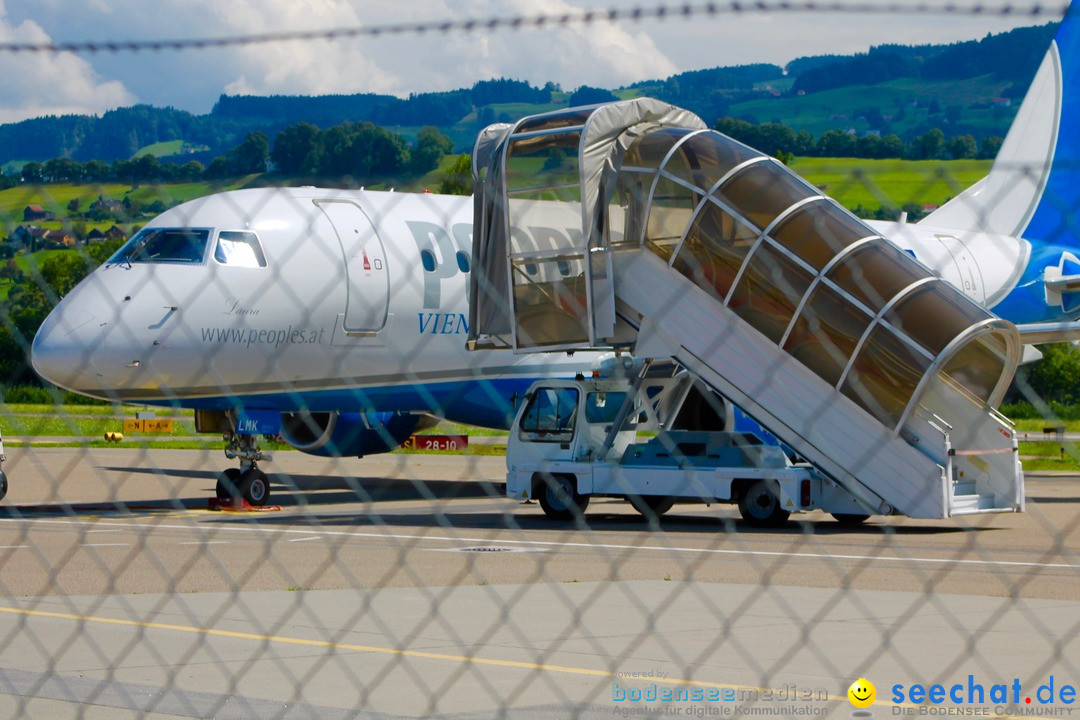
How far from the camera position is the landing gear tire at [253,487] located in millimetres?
19203

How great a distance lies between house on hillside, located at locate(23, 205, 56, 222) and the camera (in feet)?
21.7

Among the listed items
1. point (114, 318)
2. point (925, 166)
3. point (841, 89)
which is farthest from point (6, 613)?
point (841, 89)

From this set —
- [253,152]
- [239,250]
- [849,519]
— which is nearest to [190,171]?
[253,152]

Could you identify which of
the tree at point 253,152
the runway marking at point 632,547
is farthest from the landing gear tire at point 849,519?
the tree at point 253,152

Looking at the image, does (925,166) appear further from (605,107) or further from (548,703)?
(605,107)

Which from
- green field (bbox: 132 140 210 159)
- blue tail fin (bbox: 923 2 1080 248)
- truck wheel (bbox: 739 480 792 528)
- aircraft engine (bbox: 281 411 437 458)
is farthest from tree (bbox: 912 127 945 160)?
blue tail fin (bbox: 923 2 1080 248)

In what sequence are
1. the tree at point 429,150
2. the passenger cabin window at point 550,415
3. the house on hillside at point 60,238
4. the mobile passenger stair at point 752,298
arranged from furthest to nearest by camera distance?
1. the passenger cabin window at point 550,415
2. the mobile passenger stair at point 752,298
3. the tree at point 429,150
4. the house on hillside at point 60,238

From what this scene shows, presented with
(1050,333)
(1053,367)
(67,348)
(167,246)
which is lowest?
(1053,367)

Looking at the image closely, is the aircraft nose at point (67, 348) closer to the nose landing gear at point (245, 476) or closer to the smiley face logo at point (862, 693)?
the nose landing gear at point (245, 476)

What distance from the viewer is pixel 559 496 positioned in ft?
59.6

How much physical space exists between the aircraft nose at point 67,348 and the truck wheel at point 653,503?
22.8ft

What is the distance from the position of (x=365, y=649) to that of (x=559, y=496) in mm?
9519

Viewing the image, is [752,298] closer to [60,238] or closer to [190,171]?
[190,171]

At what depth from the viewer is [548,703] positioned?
7.15m
